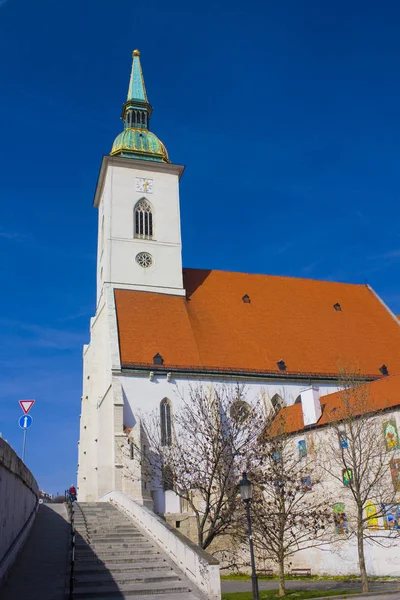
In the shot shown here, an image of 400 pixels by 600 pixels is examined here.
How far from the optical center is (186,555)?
13.9 metres

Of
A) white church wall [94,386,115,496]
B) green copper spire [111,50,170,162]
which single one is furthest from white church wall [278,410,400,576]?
green copper spire [111,50,170,162]

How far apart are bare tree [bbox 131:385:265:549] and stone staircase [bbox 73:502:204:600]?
2.43m

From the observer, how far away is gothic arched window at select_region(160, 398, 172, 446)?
28531 millimetres

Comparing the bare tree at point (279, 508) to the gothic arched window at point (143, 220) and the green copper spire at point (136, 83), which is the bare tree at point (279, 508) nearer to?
the gothic arched window at point (143, 220)

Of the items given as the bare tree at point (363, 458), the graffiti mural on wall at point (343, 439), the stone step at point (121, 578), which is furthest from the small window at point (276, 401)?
the stone step at point (121, 578)

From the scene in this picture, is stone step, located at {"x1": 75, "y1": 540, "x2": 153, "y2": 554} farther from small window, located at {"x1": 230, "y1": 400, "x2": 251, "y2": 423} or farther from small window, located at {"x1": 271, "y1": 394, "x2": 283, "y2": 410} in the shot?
small window, located at {"x1": 271, "y1": 394, "x2": 283, "y2": 410}

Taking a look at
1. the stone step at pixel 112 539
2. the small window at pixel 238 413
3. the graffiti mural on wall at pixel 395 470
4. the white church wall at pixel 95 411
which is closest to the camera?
the stone step at pixel 112 539

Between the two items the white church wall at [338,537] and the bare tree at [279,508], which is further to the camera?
the white church wall at [338,537]

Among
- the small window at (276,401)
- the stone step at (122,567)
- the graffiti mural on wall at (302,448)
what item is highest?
the small window at (276,401)

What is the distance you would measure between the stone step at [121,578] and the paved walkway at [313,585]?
6.57 m

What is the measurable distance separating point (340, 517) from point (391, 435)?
12.2 feet

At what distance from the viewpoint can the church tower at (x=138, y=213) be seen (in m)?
35.0

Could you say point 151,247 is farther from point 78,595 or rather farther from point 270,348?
point 78,595

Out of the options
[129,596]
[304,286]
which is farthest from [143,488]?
[304,286]
